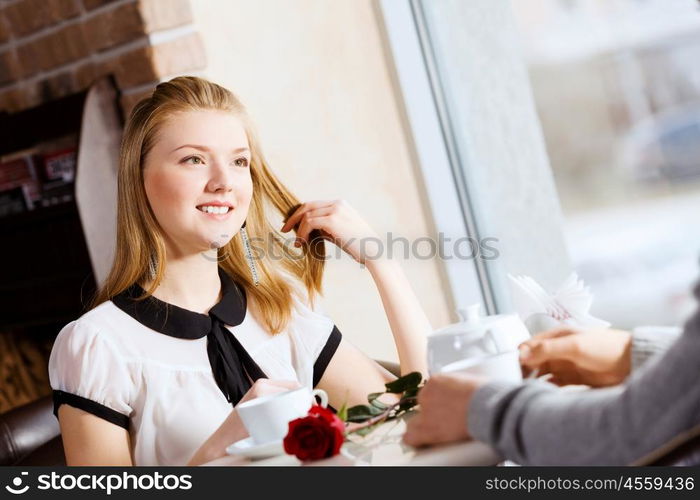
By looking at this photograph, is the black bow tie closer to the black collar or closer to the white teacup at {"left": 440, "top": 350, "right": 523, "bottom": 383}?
the black collar

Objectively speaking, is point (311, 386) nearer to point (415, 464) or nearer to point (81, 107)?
point (415, 464)

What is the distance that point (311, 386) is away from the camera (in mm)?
1446

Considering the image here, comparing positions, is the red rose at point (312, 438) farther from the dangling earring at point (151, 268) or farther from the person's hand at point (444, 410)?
the dangling earring at point (151, 268)

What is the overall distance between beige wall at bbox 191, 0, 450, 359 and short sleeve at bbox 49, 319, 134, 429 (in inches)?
36.8

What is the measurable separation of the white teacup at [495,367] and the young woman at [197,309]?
249 millimetres

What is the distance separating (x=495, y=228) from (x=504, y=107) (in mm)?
311

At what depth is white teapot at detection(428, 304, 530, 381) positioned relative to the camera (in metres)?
0.98

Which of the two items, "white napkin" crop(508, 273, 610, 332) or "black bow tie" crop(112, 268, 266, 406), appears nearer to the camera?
"white napkin" crop(508, 273, 610, 332)

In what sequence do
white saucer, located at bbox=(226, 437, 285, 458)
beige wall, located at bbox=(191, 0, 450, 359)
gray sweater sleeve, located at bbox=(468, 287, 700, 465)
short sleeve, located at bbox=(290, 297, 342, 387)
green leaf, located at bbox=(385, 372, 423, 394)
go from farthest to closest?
beige wall, located at bbox=(191, 0, 450, 359)
short sleeve, located at bbox=(290, 297, 342, 387)
green leaf, located at bbox=(385, 372, 423, 394)
white saucer, located at bbox=(226, 437, 285, 458)
gray sweater sleeve, located at bbox=(468, 287, 700, 465)

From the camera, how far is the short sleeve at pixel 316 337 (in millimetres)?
1458

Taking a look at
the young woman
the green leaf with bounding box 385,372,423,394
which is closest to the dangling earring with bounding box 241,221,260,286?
the young woman

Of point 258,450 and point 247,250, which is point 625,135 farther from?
point 258,450

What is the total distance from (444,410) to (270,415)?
21 cm

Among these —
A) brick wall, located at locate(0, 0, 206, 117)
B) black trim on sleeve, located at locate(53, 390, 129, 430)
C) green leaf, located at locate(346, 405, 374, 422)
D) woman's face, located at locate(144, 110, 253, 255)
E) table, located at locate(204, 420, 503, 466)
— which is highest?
brick wall, located at locate(0, 0, 206, 117)
